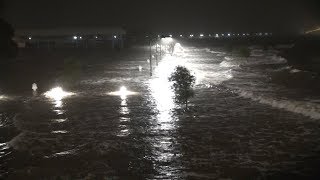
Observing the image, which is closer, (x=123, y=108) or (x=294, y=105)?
(x=294, y=105)

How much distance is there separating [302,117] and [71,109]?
13726 millimetres

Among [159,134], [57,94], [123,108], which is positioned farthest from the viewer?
[57,94]

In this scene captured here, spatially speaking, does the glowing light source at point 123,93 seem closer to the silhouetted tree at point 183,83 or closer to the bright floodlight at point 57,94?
the bright floodlight at point 57,94

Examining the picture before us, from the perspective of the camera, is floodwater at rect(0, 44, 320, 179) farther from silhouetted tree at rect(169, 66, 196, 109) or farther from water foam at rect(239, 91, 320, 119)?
silhouetted tree at rect(169, 66, 196, 109)

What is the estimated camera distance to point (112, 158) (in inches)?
632

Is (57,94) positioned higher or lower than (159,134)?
higher

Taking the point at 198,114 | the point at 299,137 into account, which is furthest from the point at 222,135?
the point at 198,114

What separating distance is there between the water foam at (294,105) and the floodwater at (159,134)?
0.06 meters

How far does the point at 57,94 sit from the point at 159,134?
15982 mm

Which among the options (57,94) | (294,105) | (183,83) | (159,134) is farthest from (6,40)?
(159,134)

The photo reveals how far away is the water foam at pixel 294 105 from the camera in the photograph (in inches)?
931

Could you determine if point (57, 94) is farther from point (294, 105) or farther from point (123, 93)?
point (294, 105)

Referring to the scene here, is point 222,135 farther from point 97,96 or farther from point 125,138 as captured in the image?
point 97,96

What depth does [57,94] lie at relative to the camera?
33188 millimetres
